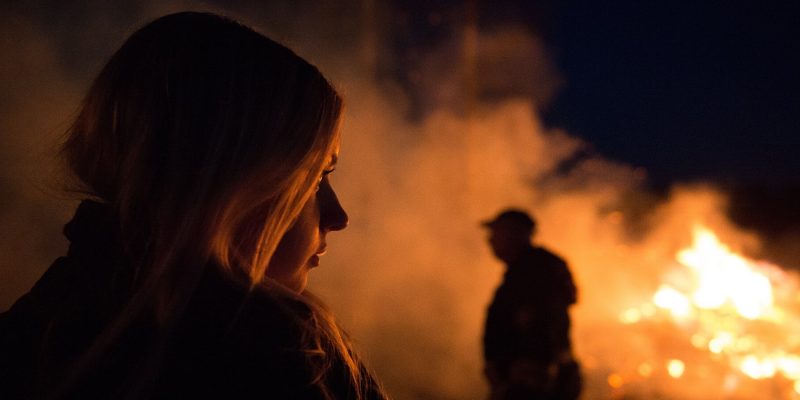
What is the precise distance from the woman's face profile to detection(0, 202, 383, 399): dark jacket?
0.18 metres

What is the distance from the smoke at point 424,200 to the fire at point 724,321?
0.36 metres

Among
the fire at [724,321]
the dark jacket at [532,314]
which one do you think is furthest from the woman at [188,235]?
the fire at [724,321]

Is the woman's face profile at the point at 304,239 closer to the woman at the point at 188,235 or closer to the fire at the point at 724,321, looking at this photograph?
the woman at the point at 188,235

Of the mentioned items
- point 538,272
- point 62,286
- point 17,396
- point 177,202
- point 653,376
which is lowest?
point 17,396

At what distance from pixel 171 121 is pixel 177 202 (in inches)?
4.7

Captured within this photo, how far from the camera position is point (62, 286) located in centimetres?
87

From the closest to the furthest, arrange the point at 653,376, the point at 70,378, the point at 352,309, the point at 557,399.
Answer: the point at 70,378, the point at 557,399, the point at 653,376, the point at 352,309

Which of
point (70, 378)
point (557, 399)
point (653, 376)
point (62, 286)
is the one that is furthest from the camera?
point (653, 376)

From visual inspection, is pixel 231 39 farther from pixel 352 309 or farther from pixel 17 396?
pixel 352 309

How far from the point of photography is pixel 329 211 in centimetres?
110

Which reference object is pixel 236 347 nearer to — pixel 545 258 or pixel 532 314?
pixel 532 314

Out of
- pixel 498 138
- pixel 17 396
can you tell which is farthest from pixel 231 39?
pixel 498 138

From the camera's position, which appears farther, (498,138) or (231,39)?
(498,138)

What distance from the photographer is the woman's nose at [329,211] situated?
1095mm
